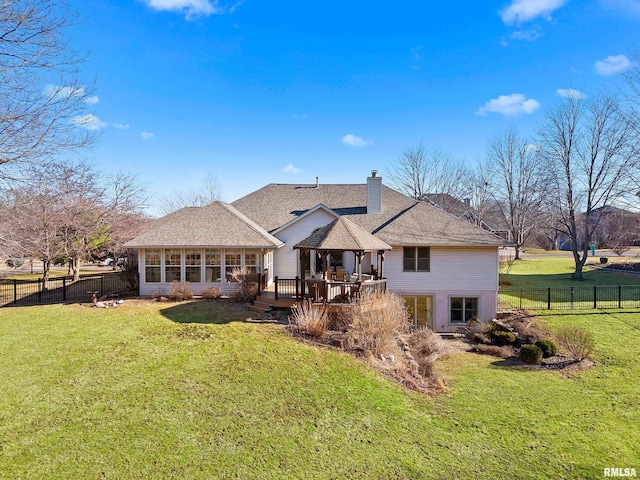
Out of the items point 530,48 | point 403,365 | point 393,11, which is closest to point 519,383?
point 403,365

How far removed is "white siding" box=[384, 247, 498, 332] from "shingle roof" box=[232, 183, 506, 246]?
0.68m

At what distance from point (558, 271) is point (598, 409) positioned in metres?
28.7

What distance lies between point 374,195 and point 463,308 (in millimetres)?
9000

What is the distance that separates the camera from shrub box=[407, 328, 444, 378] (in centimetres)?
1098

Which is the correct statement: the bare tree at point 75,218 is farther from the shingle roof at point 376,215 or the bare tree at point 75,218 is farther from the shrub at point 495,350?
the shrub at point 495,350

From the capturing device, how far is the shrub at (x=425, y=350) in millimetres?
10984

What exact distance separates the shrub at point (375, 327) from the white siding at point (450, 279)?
540 centimetres

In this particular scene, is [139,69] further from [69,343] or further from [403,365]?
[403,365]

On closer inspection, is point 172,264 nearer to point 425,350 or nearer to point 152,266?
point 152,266

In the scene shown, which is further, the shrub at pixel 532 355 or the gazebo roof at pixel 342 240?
the gazebo roof at pixel 342 240

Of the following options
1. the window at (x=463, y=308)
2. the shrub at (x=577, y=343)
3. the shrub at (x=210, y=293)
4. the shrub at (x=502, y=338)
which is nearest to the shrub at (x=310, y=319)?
the shrub at (x=210, y=293)

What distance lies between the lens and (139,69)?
55.4 ft

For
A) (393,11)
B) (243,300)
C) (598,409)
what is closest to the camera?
(598,409)

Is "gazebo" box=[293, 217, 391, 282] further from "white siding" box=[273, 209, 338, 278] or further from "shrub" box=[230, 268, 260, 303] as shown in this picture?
"white siding" box=[273, 209, 338, 278]
